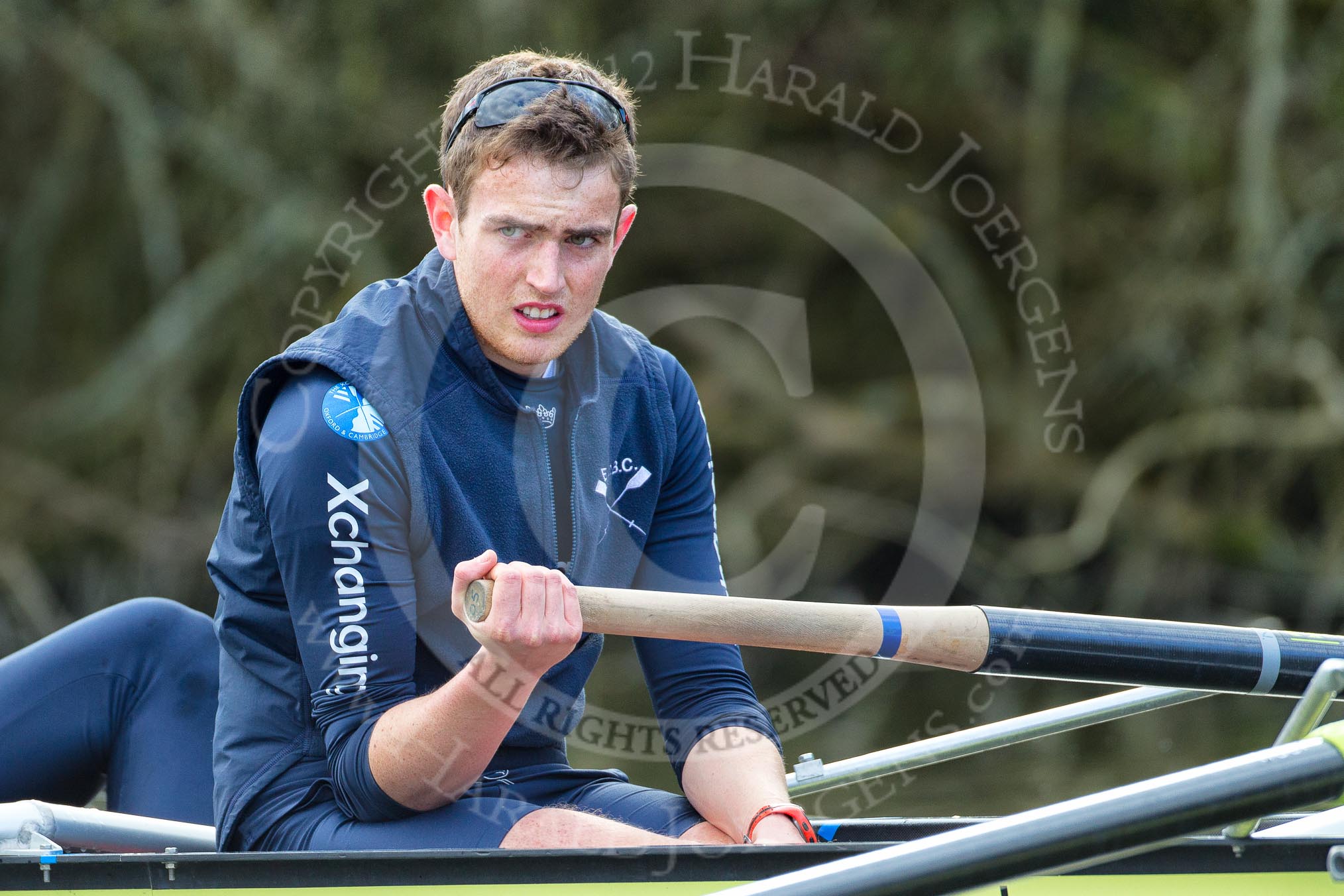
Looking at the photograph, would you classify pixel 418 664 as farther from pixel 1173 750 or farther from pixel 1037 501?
pixel 1037 501

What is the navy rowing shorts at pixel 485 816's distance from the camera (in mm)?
1474

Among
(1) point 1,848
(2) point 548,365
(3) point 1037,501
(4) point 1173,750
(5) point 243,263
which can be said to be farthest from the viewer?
(3) point 1037,501

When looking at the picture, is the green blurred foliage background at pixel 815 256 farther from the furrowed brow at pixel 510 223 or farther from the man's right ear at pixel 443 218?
the furrowed brow at pixel 510 223

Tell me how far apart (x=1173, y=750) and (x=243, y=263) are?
13.0 ft

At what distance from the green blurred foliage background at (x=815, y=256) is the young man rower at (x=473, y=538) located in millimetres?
3612

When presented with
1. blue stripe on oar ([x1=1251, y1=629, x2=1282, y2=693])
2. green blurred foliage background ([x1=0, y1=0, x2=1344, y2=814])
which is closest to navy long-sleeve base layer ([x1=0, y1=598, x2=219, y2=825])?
blue stripe on oar ([x1=1251, y1=629, x2=1282, y2=693])

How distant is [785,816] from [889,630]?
253 mm

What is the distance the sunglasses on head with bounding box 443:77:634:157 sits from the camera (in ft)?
5.17

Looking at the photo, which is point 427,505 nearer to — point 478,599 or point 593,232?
point 478,599

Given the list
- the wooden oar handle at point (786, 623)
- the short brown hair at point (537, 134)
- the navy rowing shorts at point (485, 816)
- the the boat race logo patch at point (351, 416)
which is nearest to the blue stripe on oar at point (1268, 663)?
the wooden oar handle at point (786, 623)

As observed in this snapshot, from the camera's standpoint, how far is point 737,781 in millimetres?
1646

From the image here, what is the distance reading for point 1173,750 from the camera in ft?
15.8

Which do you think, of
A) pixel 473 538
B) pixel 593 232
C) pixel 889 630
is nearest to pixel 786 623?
pixel 889 630

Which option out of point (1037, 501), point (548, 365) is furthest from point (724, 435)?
point (548, 365)
